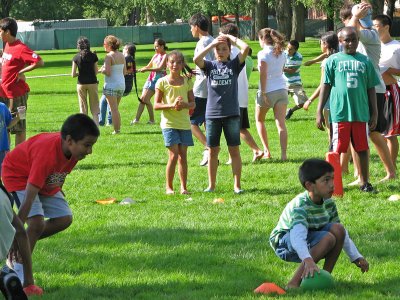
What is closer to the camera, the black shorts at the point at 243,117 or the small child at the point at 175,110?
the small child at the point at 175,110

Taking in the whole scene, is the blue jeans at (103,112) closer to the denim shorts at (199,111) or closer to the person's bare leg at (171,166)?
the denim shorts at (199,111)

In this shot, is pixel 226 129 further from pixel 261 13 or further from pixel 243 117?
pixel 261 13

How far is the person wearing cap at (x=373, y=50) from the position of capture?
10.8 meters

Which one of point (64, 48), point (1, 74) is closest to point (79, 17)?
point (64, 48)

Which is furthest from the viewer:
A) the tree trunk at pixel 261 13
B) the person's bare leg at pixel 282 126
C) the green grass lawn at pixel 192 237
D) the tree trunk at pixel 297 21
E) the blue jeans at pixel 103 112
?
the tree trunk at pixel 297 21

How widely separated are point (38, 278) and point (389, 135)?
6111mm

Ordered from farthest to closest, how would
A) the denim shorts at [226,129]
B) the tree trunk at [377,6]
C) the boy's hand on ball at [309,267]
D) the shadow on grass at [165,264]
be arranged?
the tree trunk at [377,6]
the denim shorts at [226,129]
the shadow on grass at [165,264]
the boy's hand on ball at [309,267]

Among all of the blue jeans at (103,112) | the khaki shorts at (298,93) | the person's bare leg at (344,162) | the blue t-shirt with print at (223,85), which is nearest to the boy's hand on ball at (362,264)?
the blue t-shirt with print at (223,85)

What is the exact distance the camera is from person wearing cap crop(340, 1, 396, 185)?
35.6ft

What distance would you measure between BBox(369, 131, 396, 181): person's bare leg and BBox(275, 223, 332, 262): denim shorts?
4.66m

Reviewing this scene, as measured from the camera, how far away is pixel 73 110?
24219 millimetres

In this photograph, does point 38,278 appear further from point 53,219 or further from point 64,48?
point 64,48

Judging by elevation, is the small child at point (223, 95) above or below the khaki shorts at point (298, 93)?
above

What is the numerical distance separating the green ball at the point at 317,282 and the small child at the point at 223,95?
14.7 feet
